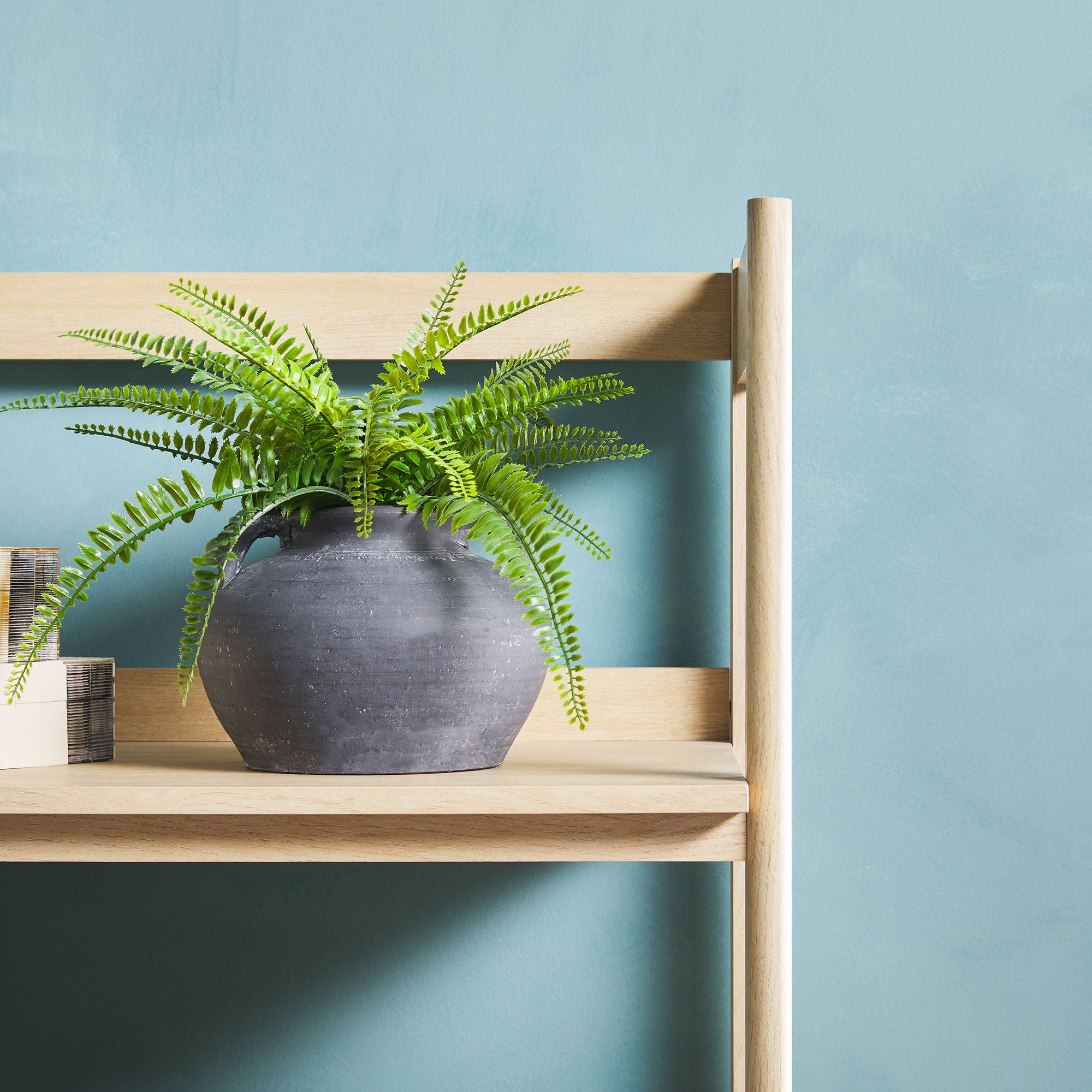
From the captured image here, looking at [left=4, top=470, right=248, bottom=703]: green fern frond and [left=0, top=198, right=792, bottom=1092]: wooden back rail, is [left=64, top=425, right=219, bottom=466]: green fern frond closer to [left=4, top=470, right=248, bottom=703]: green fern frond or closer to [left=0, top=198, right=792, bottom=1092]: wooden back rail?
[left=4, top=470, right=248, bottom=703]: green fern frond

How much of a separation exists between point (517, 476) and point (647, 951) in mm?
592

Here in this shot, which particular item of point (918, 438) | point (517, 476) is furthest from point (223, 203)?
point (918, 438)

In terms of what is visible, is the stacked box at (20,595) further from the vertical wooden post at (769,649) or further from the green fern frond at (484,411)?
the vertical wooden post at (769,649)

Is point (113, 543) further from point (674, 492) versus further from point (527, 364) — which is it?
point (674, 492)

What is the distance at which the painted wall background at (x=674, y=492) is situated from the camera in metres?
1.12

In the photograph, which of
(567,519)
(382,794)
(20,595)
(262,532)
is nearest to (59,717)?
(20,595)

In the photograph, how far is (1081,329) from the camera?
1.14m

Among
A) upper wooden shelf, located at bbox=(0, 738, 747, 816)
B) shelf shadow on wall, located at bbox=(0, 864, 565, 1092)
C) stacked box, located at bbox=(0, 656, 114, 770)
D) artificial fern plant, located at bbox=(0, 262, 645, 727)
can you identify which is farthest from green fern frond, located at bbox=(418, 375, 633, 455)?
shelf shadow on wall, located at bbox=(0, 864, 565, 1092)

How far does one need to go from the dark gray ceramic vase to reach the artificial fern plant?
0.09 ft

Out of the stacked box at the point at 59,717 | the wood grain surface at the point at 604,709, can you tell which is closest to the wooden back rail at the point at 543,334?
the wood grain surface at the point at 604,709

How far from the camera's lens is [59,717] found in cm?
91

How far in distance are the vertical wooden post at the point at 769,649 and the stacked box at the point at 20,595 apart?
576mm

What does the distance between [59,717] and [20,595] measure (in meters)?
0.11

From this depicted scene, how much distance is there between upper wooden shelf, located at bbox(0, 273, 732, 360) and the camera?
110 centimetres
